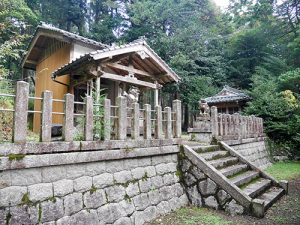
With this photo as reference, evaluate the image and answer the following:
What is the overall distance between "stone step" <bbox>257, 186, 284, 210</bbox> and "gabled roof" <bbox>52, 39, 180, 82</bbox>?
22.2 feet

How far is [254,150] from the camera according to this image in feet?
38.7

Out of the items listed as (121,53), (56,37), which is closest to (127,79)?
(121,53)

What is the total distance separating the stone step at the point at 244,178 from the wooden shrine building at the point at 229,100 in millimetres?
12324

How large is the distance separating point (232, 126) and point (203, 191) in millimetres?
4624

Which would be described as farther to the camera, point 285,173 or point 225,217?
point 285,173

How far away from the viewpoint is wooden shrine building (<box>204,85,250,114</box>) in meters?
19.6

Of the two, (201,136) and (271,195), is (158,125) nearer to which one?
(271,195)

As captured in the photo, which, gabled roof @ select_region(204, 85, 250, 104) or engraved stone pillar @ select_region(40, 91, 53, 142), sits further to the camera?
gabled roof @ select_region(204, 85, 250, 104)

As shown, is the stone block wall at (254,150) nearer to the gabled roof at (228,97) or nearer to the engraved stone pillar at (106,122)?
the engraved stone pillar at (106,122)

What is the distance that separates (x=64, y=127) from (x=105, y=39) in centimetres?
2183

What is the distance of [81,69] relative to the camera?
1018 centimetres

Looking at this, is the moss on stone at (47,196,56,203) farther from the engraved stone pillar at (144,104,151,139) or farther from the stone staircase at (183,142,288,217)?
the stone staircase at (183,142,288,217)

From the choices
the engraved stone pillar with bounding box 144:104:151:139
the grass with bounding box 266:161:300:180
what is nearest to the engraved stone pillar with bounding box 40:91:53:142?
the engraved stone pillar with bounding box 144:104:151:139

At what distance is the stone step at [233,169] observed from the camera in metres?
6.90
